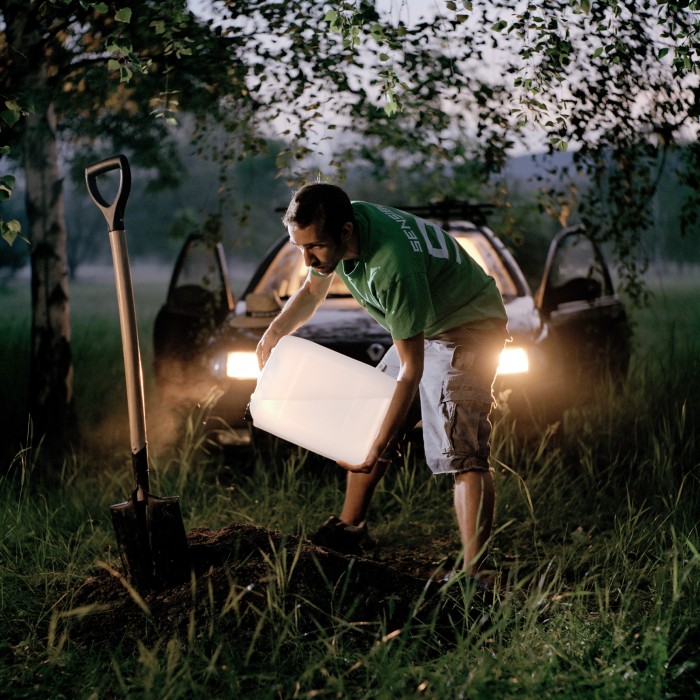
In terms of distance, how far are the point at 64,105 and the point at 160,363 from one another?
1.81 meters

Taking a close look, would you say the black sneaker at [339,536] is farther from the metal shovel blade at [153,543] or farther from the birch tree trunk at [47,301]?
the birch tree trunk at [47,301]

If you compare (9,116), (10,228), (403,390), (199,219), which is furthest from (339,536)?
(199,219)

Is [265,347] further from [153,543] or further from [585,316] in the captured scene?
[585,316]

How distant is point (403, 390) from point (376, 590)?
29.6 inches

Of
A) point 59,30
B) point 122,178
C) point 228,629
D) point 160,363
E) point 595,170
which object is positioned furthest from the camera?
point 160,363

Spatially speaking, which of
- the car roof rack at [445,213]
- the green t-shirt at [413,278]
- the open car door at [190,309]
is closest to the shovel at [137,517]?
the green t-shirt at [413,278]

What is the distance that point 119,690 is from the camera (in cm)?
273

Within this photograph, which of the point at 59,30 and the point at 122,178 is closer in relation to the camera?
the point at 122,178

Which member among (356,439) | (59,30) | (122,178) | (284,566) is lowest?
(284,566)

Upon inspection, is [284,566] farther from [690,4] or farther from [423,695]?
[690,4]

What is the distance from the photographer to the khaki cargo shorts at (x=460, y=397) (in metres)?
3.59

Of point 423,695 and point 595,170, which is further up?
point 595,170

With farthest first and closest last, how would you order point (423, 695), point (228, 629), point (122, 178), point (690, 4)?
1. point (690, 4)
2. point (122, 178)
3. point (228, 629)
4. point (423, 695)

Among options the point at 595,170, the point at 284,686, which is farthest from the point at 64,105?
the point at 284,686
